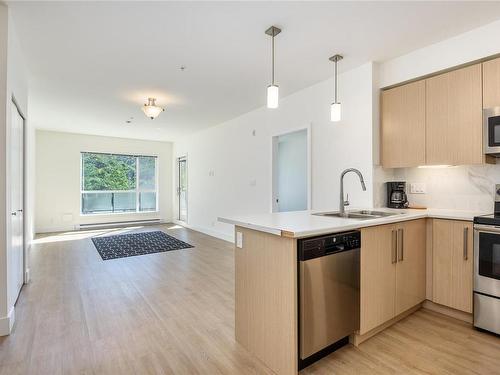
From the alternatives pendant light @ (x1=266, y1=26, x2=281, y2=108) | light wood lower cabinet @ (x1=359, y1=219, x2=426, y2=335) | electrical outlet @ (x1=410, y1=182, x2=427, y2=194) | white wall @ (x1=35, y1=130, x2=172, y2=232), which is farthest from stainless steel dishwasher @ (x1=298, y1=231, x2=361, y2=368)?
white wall @ (x1=35, y1=130, x2=172, y2=232)

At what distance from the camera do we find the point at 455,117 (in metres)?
2.68

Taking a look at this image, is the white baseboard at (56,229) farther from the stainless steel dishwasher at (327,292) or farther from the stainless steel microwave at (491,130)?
the stainless steel microwave at (491,130)

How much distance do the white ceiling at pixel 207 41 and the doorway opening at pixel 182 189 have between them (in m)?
4.20

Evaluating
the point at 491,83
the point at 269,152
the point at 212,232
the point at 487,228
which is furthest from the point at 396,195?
the point at 212,232

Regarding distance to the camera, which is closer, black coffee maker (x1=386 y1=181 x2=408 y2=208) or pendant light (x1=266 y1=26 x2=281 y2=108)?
pendant light (x1=266 y1=26 x2=281 y2=108)

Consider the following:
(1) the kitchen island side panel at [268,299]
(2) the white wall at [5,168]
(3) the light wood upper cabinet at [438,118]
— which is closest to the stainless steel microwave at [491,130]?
(3) the light wood upper cabinet at [438,118]

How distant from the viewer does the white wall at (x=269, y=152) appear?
3346 mm

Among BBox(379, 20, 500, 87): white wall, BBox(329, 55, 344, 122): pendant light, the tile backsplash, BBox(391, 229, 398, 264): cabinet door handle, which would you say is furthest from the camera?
BBox(329, 55, 344, 122): pendant light

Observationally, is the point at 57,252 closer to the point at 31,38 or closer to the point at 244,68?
the point at 31,38

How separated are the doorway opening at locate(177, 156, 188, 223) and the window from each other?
767 millimetres

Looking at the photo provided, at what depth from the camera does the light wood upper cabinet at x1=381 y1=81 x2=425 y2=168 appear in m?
2.94

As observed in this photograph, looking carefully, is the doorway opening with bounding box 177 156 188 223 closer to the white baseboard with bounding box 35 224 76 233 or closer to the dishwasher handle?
the white baseboard with bounding box 35 224 76 233

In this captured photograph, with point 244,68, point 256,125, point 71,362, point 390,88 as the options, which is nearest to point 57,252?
point 71,362

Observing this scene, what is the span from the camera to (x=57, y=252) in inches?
201
